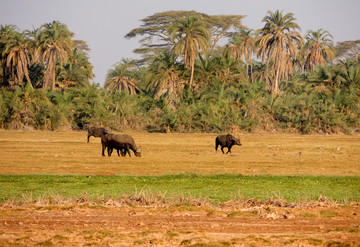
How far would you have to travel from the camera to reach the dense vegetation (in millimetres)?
36562

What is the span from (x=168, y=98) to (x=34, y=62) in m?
14.4

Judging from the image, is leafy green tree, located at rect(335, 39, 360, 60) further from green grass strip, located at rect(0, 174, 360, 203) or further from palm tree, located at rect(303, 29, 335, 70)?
green grass strip, located at rect(0, 174, 360, 203)

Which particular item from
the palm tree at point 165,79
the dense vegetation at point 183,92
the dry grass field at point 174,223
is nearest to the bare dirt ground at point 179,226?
the dry grass field at point 174,223

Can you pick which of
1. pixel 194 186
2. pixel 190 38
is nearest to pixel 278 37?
pixel 190 38

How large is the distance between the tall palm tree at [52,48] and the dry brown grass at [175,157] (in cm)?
1395

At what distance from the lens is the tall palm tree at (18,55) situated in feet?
147

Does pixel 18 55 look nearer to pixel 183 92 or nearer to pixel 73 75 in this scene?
pixel 73 75

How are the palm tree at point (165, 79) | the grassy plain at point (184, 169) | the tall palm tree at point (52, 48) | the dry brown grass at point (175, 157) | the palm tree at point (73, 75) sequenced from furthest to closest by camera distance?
the palm tree at point (73, 75) < the tall palm tree at point (52, 48) < the palm tree at point (165, 79) < the dry brown grass at point (175, 157) < the grassy plain at point (184, 169)

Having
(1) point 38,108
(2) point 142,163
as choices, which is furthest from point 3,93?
(2) point 142,163

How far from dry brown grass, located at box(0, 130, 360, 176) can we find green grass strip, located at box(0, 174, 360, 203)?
174cm

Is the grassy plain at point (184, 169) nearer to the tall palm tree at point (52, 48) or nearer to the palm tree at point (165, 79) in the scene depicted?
the palm tree at point (165, 79)

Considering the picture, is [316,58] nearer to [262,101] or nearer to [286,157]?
[262,101]

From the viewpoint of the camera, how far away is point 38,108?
1423 inches

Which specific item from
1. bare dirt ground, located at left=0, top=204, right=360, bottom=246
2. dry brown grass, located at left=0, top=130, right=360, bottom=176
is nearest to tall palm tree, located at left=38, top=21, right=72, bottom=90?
dry brown grass, located at left=0, top=130, right=360, bottom=176
